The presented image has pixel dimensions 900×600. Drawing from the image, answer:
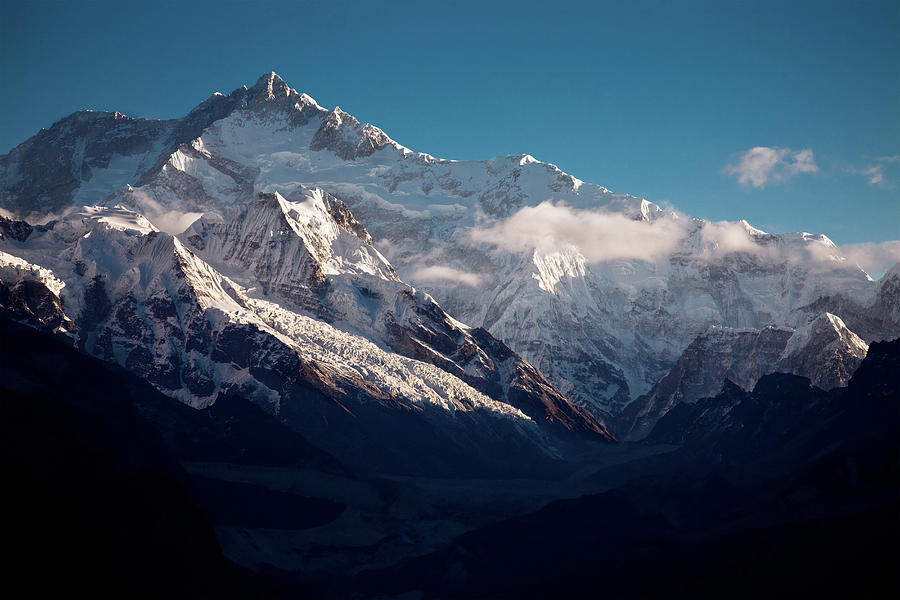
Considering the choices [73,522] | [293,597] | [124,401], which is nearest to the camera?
[73,522]

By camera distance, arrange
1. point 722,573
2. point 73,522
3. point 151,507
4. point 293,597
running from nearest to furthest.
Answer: point 73,522
point 151,507
point 293,597
point 722,573

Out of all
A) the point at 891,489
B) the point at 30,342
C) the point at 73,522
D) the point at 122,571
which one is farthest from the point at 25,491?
the point at 891,489

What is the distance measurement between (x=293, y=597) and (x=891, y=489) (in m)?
103

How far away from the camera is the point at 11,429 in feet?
424

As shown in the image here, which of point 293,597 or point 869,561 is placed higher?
point 869,561

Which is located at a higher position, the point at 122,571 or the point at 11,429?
the point at 11,429

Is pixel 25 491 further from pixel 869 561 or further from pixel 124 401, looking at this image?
pixel 869 561

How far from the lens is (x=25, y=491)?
12012cm

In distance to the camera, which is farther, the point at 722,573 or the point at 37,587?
the point at 722,573

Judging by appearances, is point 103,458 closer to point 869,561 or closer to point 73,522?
point 73,522

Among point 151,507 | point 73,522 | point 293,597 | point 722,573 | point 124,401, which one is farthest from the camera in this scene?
point 124,401

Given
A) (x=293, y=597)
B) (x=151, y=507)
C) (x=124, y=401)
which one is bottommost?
(x=293, y=597)

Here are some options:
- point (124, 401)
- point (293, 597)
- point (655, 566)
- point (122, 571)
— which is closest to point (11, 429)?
point (122, 571)

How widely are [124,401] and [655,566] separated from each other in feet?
294
